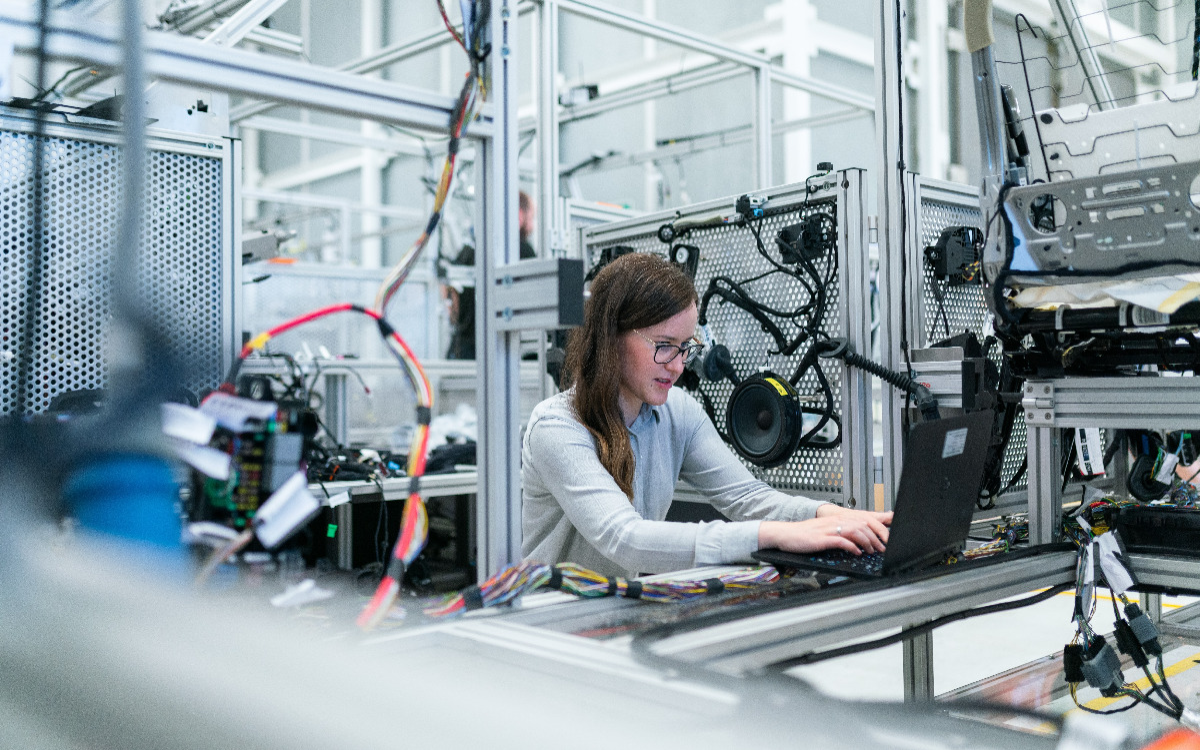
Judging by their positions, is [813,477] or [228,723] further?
[813,477]

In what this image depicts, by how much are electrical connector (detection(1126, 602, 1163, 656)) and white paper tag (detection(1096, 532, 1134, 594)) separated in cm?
3

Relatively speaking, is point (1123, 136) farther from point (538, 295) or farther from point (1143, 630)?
point (538, 295)

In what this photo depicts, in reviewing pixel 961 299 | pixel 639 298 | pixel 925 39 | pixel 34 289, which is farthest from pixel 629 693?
pixel 925 39

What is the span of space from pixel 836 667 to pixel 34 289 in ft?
7.63

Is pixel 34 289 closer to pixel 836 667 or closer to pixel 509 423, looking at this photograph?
pixel 509 423

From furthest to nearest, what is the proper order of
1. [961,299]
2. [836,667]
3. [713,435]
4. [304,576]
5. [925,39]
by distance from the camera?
[925,39], [836,667], [961,299], [713,435], [304,576]

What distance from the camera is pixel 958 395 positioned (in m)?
1.48

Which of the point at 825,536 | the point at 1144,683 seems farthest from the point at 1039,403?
the point at 1144,683

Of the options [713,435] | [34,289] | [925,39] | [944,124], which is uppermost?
[925,39]

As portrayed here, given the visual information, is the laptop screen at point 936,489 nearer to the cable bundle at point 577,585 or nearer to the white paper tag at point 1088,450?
the cable bundle at point 577,585

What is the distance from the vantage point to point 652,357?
1.43 metres

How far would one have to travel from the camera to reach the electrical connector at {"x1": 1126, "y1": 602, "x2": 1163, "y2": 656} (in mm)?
1142

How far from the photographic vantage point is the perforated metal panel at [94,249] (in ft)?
4.64

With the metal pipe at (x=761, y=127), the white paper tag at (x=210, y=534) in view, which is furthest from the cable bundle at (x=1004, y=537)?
the metal pipe at (x=761, y=127)
